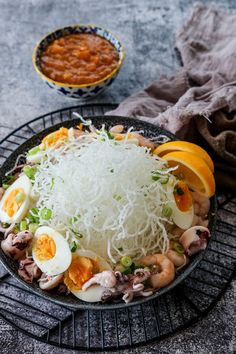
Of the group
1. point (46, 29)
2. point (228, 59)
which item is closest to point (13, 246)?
point (228, 59)

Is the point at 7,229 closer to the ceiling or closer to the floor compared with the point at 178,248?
closer to the ceiling

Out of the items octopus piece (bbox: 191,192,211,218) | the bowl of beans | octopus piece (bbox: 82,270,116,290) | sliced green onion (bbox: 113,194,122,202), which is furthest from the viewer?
the bowl of beans

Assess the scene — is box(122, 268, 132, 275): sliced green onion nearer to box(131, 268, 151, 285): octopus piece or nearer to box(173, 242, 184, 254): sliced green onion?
box(131, 268, 151, 285): octopus piece

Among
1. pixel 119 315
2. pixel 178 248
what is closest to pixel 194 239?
pixel 178 248

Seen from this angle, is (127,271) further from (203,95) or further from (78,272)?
(203,95)

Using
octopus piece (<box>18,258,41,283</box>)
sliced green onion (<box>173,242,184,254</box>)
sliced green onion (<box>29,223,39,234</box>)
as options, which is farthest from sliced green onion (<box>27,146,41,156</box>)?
sliced green onion (<box>173,242,184,254</box>)

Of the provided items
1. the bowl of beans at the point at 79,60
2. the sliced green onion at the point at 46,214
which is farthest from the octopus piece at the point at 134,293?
the bowl of beans at the point at 79,60

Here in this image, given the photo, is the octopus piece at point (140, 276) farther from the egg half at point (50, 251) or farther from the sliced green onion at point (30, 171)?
the sliced green onion at point (30, 171)

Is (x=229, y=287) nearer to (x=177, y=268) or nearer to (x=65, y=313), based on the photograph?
(x=177, y=268)
